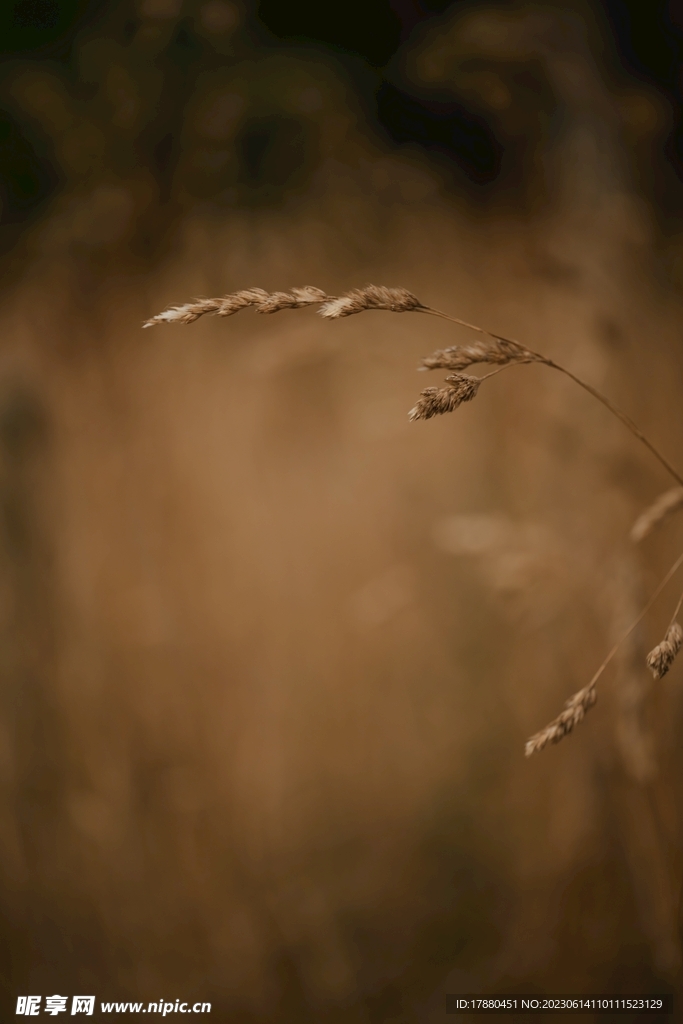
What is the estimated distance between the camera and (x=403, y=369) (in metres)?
0.84

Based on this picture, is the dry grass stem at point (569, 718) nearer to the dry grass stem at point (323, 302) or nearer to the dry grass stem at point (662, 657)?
the dry grass stem at point (662, 657)

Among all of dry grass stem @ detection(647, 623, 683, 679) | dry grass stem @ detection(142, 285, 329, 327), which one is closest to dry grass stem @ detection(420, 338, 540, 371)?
dry grass stem @ detection(142, 285, 329, 327)

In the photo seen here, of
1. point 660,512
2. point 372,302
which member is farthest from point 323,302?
point 660,512

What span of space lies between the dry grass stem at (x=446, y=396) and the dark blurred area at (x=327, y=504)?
1.22 feet

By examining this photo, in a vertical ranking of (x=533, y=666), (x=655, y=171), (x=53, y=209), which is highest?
(x=655, y=171)

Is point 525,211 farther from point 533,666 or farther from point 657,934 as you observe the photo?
point 657,934

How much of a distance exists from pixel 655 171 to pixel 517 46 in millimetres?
267

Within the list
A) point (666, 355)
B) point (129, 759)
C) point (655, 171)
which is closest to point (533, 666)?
point (666, 355)

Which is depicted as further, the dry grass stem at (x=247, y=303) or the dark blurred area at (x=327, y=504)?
the dark blurred area at (x=327, y=504)

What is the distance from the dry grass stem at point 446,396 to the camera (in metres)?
0.46

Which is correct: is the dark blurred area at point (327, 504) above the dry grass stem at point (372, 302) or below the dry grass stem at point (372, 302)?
below

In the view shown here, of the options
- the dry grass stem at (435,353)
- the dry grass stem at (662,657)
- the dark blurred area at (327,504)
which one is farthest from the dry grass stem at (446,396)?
the dark blurred area at (327,504)

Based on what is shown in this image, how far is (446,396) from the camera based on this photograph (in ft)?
1.54

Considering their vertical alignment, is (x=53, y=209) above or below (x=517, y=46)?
below
